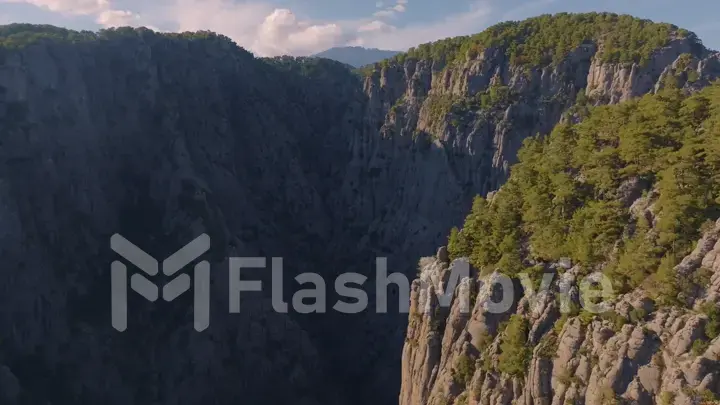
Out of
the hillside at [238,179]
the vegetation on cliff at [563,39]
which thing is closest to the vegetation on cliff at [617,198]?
the hillside at [238,179]

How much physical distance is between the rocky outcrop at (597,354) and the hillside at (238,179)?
4304 cm

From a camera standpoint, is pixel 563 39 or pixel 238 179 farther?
pixel 238 179

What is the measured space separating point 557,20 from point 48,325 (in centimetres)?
9866

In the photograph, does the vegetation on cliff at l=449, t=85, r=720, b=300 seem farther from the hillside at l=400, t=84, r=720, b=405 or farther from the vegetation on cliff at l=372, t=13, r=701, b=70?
the vegetation on cliff at l=372, t=13, r=701, b=70

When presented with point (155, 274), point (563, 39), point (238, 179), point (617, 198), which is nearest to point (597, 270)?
point (617, 198)

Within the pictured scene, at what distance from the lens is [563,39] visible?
304 ft

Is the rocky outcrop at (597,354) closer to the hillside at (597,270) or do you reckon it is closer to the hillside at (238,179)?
the hillside at (597,270)

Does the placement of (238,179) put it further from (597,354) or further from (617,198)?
(597,354)

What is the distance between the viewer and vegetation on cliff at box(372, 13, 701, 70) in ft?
269

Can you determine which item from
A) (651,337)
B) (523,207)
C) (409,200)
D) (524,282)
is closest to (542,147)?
(523,207)

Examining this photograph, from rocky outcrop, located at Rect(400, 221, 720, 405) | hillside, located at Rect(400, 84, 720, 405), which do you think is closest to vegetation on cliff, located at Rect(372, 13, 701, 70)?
hillside, located at Rect(400, 84, 720, 405)

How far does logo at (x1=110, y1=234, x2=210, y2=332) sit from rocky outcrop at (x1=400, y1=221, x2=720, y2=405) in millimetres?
52538

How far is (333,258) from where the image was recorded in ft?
339

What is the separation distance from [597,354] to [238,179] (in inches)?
3418
